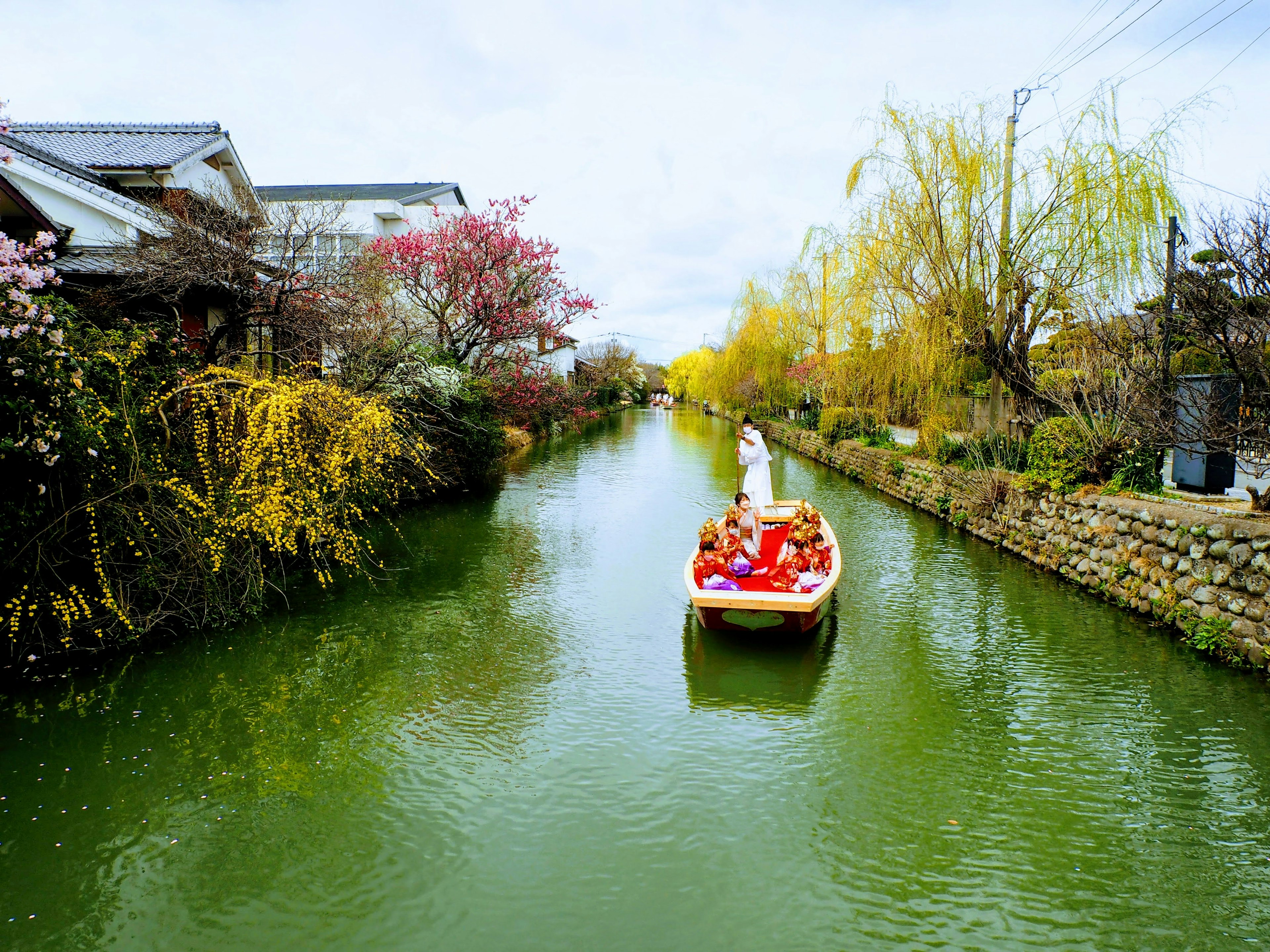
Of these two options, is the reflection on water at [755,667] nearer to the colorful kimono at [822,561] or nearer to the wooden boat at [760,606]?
the wooden boat at [760,606]

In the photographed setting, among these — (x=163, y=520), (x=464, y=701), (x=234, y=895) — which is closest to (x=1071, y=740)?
(x=464, y=701)

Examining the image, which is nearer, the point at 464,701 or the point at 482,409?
the point at 464,701

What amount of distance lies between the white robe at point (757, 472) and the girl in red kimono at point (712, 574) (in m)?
2.58

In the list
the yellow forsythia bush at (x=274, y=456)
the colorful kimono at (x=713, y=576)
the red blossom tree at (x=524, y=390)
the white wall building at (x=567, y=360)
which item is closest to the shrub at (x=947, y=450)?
the colorful kimono at (x=713, y=576)

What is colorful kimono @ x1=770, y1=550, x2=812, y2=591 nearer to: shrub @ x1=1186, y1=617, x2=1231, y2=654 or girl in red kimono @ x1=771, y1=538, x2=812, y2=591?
girl in red kimono @ x1=771, y1=538, x2=812, y2=591

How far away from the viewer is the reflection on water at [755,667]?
6887 millimetres

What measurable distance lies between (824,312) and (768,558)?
1883cm

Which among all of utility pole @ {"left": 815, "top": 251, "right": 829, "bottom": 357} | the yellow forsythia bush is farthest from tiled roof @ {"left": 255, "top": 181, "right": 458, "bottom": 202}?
the yellow forsythia bush

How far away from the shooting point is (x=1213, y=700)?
6734 millimetres

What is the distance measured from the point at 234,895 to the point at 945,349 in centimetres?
1339

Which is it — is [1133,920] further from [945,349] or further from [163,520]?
[945,349]

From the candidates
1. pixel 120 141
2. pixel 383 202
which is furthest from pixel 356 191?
pixel 120 141

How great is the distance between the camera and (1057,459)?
11398mm

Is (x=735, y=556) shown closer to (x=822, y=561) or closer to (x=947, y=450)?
(x=822, y=561)
